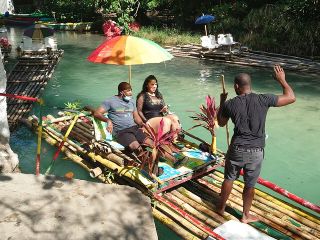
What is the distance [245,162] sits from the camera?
5023mm

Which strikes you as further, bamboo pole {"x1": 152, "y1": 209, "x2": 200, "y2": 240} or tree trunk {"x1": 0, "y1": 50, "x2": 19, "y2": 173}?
tree trunk {"x1": 0, "y1": 50, "x2": 19, "y2": 173}

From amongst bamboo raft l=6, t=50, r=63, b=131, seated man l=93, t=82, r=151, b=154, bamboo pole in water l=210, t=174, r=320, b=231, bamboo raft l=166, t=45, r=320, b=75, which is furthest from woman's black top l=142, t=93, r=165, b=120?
bamboo raft l=166, t=45, r=320, b=75

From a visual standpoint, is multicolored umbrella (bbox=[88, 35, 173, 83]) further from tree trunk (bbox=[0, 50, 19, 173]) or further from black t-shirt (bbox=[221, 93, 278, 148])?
black t-shirt (bbox=[221, 93, 278, 148])

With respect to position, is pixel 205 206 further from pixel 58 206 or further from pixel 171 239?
pixel 58 206

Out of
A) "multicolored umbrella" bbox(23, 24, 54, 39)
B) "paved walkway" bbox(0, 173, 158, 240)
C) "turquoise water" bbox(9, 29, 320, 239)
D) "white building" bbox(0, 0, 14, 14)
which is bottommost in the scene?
"turquoise water" bbox(9, 29, 320, 239)

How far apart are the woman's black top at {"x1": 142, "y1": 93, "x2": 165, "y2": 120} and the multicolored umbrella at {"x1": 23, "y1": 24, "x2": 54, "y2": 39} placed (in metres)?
11.5

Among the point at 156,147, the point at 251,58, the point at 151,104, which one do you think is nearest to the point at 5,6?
the point at 251,58

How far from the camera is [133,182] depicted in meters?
6.39

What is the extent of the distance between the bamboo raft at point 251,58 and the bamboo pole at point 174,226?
13.5m

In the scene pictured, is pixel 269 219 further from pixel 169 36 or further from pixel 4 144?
pixel 169 36

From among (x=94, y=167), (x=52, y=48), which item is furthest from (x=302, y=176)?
(x=52, y=48)

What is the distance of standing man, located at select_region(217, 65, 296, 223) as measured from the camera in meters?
4.84

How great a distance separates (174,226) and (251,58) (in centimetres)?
1570

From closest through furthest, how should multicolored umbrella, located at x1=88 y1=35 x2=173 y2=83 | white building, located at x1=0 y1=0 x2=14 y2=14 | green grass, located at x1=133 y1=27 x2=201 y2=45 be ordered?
1. multicolored umbrella, located at x1=88 y1=35 x2=173 y2=83
2. green grass, located at x1=133 y1=27 x2=201 y2=45
3. white building, located at x1=0 y1=0 x2=14 y2=14
